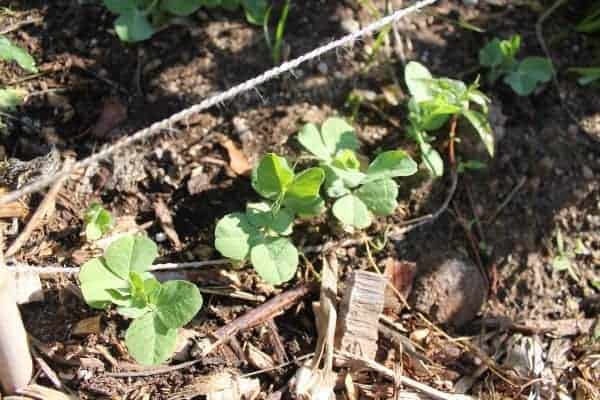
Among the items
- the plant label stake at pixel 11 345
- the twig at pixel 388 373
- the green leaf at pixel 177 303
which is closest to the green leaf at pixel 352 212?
the twig at pixel 388 373

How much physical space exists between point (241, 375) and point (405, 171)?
2.18 feet

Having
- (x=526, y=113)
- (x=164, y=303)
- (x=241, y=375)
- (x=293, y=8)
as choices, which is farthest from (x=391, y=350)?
(x=293, y=8)

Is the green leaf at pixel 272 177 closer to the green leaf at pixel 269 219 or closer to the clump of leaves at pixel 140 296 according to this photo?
the green leaf at pixel 269 219

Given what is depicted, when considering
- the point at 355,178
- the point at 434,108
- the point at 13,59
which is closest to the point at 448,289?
the point at 355,178

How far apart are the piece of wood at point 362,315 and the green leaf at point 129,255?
51cm

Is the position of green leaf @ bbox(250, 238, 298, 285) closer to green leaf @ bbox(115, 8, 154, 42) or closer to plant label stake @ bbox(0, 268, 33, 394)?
plant label stake @ bbox(0, 268, 33, 394)

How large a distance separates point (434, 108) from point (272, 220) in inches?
22.8

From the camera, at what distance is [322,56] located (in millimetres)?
2213

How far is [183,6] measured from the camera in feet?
6.91

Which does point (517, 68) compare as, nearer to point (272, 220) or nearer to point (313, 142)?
point (313, 142)

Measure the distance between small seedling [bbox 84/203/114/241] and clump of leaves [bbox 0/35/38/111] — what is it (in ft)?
1.34

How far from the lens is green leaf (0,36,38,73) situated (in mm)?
1886

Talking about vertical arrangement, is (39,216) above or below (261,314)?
above

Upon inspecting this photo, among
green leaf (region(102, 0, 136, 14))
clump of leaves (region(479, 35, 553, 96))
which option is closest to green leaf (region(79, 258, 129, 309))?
green leaf (region(102, 0, 136, 14))
